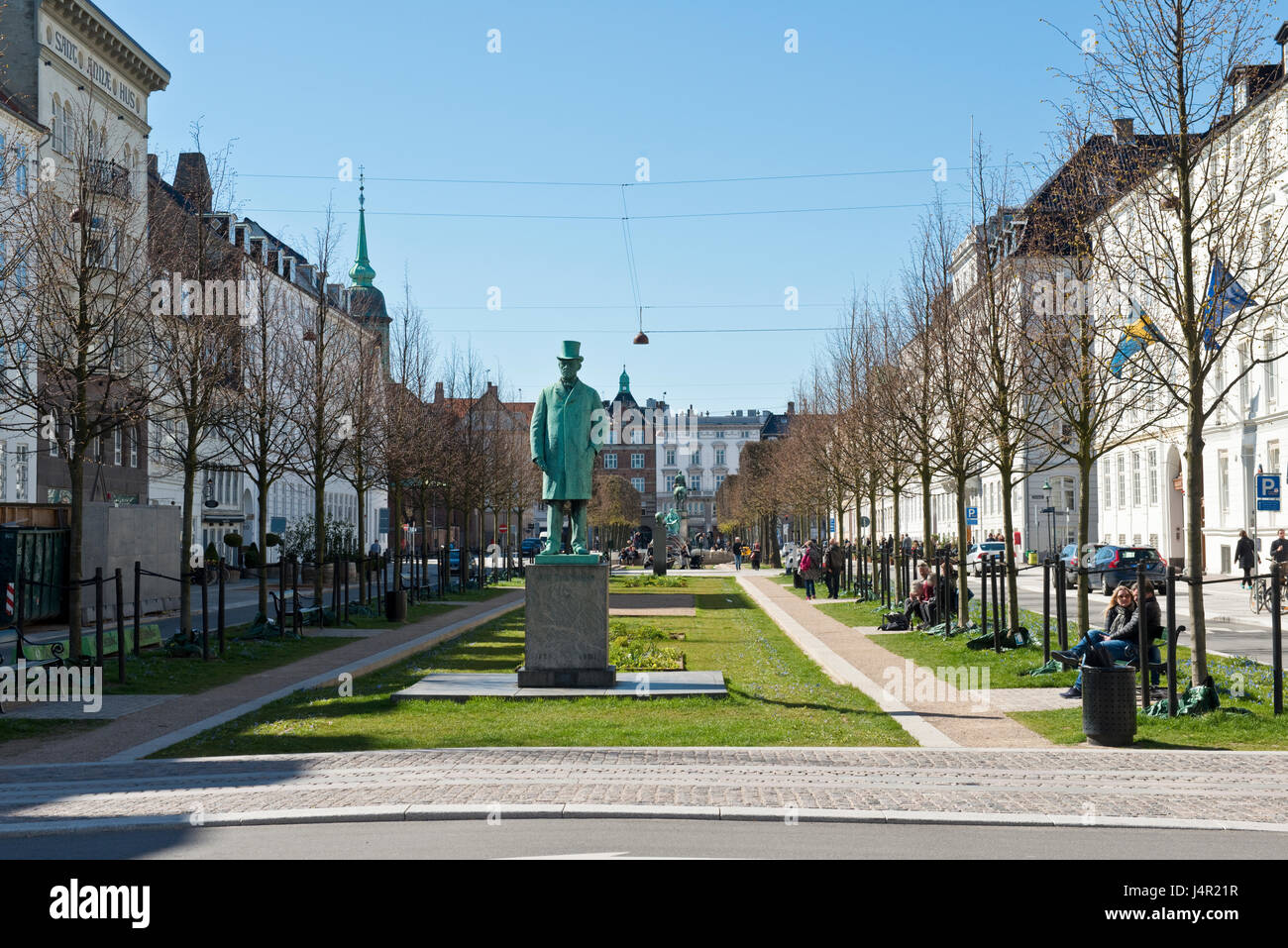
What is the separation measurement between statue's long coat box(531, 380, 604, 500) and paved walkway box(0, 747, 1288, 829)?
5580 millimetres

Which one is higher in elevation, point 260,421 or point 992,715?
point 260,421

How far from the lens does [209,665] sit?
74.0 ft

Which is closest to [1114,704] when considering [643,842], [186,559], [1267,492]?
[643,842]

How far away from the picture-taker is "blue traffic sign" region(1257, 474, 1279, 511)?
32.7 m

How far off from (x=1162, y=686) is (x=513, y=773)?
29.4 feet

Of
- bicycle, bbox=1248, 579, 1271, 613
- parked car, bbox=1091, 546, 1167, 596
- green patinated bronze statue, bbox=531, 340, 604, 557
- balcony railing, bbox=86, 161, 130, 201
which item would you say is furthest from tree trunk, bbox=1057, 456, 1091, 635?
parked car, bbox=1091, 546, 1167, 596

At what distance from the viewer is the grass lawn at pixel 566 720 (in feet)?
46.3

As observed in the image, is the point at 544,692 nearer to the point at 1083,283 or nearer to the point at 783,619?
the point at 1083,283

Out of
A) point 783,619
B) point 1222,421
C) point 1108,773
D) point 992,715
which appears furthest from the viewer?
point 1222,421

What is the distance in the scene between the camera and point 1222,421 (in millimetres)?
48781

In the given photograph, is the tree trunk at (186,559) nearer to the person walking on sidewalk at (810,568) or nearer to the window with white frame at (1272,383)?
the person walking on sidewalk at (810,568)

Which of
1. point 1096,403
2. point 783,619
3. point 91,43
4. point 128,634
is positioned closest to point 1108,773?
point 1096,403

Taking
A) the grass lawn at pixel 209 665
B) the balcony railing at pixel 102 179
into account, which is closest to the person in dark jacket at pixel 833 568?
the grass lawn at pixel 209 665

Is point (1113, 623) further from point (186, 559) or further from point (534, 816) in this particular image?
point (186, 559)
